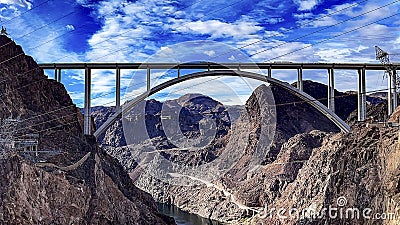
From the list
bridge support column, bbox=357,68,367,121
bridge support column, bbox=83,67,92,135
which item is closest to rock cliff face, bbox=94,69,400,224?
bridge support column, bbox=357,68,367,121

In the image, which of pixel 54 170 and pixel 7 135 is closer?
pixel 7 135

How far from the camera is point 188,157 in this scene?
7356 cm

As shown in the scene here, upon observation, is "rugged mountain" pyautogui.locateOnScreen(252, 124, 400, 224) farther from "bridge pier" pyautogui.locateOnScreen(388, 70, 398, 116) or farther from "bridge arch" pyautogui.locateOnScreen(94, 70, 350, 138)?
"bridge pier" pyautogui.locateOnScreen(388, 70, 398, 116)

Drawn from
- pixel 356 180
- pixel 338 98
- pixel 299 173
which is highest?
pixel 338 98

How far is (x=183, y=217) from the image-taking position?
176 ft

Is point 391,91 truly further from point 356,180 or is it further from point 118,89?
point 118,89

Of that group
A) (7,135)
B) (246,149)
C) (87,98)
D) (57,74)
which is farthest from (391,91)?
(246,149)

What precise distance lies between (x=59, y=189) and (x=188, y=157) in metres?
51.5

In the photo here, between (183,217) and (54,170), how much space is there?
31705 millimetres

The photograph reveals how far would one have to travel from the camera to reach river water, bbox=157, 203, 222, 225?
164ft

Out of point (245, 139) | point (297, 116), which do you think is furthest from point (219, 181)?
point (297, 116)

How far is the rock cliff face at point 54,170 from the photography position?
19484 millimetres

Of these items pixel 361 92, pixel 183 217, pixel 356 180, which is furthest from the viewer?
pixel 183 217

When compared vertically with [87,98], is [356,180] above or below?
below
